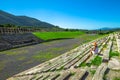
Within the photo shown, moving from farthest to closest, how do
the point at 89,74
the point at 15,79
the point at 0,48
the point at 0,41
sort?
the point at 0,41 < the point at 0,48 < the point at 15,79 < the point at 89,74

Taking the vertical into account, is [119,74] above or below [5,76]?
above

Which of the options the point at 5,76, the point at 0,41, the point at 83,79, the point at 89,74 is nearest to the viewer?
the point at 83,79

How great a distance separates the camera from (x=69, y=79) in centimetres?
788

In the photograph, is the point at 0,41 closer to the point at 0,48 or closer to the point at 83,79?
the point at 0,48

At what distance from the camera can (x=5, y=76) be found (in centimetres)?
1122

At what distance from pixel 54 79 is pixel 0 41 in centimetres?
2515

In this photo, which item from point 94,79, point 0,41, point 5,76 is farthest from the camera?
point 0,41

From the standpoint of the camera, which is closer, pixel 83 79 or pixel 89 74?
pixel 83 79

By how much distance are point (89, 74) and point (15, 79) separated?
479 centimetres

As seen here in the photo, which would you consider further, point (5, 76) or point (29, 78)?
point (5, 76)

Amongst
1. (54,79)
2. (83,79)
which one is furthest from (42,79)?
(83,79)

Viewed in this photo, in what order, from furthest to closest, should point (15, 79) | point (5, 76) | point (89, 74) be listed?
point (5, 76) < point (15, 79) < point (89, 74)

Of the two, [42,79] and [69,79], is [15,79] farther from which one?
[69,79]

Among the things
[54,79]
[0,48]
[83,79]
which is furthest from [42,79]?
[0,48]
